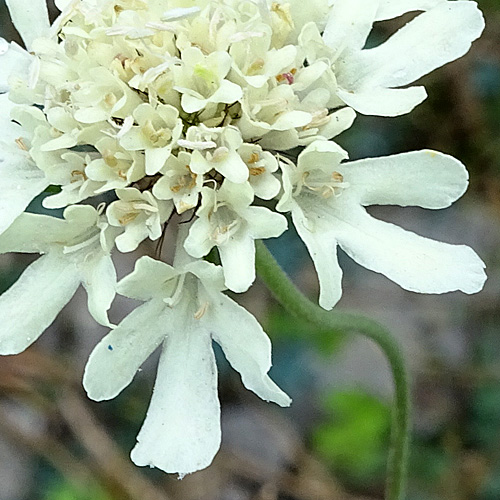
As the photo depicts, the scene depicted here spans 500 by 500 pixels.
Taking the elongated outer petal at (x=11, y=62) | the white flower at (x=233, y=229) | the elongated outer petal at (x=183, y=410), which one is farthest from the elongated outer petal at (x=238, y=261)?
the elongated outer petal at (x=11, y=62)

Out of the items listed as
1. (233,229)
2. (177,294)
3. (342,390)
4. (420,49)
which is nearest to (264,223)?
(233,229)

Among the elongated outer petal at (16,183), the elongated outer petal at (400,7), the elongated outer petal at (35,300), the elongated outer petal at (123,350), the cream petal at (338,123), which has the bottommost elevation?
the elongated outer petal at (123,350)

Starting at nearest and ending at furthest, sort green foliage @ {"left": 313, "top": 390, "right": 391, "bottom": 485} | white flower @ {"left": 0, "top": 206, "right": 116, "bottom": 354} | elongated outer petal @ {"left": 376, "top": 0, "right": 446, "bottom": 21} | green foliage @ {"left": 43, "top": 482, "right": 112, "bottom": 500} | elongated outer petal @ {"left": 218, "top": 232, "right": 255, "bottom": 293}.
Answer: elongated outer petal @ {"left": 218, "top": 232, "right": 255, "bottom": 293} < white flower @ {"left": 0, "top": 206, "right": 116, "bottom": 354} < elongated outer petal @ {"left": 376, "top": 0, "right": 446, "bottom": 21} < green foliage @ {"left": 43, "top": 482, "right": 112, "bottom": 500} < green foliage @ {"left": 313, "top": 390, "right": 391, "bottom": 485}

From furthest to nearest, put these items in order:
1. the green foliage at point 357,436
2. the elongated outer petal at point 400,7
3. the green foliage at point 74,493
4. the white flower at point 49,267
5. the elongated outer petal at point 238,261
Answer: the green foliage at point 357,436, the green foliage at point 74,493, the elongated outer petal at point 400,7, the white flower at point 49,267, the elongated outer petal at point 238,261

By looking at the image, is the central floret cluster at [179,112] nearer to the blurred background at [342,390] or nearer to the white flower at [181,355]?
the white flower at [181,355]

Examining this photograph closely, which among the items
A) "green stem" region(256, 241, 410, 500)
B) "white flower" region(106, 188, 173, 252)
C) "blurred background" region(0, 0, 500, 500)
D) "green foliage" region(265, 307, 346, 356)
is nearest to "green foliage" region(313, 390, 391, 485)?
"blurred background" region(0, 0, 500, 500)

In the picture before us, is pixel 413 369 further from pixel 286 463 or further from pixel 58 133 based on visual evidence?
Result: pixel 58 133

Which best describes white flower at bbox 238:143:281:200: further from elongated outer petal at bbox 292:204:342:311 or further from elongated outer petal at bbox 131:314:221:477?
elongated outer petal at bbox 131:314:221:477
